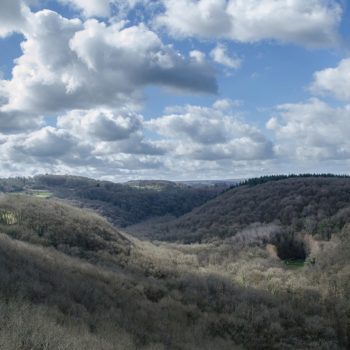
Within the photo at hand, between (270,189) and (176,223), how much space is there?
108 feet

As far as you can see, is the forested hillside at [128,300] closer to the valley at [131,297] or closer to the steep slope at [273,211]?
the valley at [131,297]

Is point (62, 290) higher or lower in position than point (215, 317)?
higher

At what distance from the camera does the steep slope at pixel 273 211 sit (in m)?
102

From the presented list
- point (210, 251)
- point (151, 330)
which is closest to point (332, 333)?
point (151, 330)

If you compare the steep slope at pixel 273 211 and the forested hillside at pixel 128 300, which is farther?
the steep slope at pixel 273 211

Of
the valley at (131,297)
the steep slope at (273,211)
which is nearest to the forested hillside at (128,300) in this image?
the valley at (131,297)

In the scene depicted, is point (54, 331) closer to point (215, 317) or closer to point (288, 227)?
point (215, 317)

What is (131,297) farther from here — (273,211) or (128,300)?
(273,211)

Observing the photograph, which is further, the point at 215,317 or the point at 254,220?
the point at 254,220

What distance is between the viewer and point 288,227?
330 feet

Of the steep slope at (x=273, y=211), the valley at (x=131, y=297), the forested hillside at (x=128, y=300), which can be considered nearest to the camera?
the forested hillside at (x=128, y=300)

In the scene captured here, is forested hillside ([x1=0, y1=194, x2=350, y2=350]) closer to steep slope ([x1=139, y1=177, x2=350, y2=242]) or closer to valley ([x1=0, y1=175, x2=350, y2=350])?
valley ([x1=0, y1=175, x2=350, y2=350])

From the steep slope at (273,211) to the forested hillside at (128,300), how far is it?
182ft

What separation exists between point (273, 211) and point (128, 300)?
102 m
